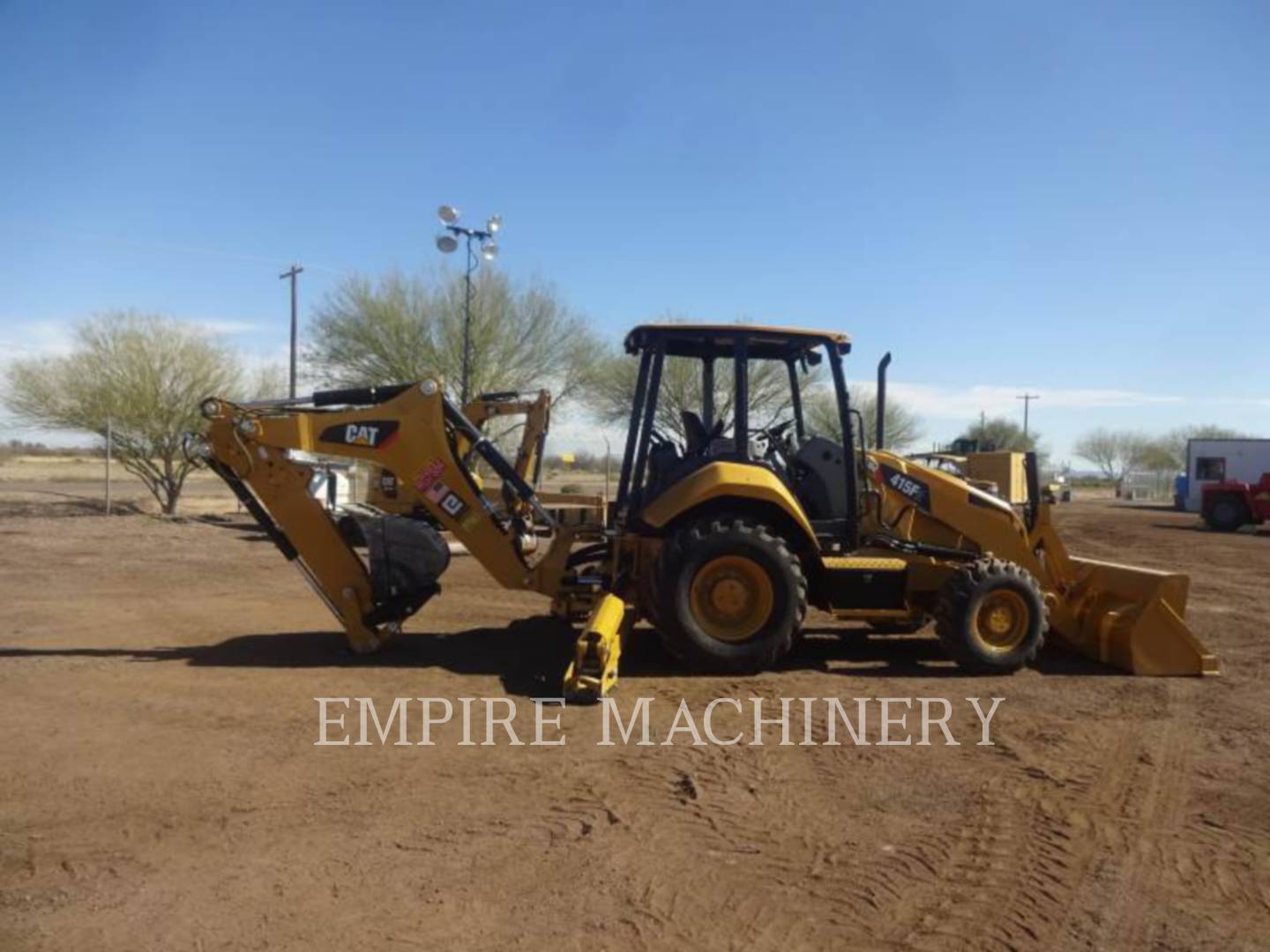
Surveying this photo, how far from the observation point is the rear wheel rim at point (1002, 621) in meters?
7.43

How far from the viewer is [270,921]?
3.52m

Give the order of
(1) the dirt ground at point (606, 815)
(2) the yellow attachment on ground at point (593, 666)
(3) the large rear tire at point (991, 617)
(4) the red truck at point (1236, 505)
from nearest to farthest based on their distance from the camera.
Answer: (1) the dirt ground at point (606, 815), (2) the yellow attachment on ground at point (593, 666), (3) the large rear tire at point (991, 617), (4) the red truck at point (1236, 505)

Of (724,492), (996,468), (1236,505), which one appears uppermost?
(996,468)

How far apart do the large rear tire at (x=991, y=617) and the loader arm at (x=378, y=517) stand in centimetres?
311

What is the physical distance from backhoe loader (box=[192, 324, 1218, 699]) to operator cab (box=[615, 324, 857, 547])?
0.05ft

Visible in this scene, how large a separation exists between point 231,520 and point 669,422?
13800 mm

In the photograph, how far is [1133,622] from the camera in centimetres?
762

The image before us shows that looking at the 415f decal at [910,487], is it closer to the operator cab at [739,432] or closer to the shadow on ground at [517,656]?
the operator cab at [739,432]

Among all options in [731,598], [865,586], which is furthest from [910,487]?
[731,598]

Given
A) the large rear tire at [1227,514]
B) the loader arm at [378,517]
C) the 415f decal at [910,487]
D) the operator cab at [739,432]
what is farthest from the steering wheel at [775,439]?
the large rear tire at [1227,514]

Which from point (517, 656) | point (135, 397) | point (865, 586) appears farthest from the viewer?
point (135, 397)

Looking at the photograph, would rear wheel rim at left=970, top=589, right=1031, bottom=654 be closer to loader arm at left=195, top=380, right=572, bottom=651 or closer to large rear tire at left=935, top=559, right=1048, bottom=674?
large rear tire at left=935, top=559, right=1048, bottom=674

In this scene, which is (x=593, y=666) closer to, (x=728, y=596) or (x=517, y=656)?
(x=728, y=596)

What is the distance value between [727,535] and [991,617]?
2.20 metres
